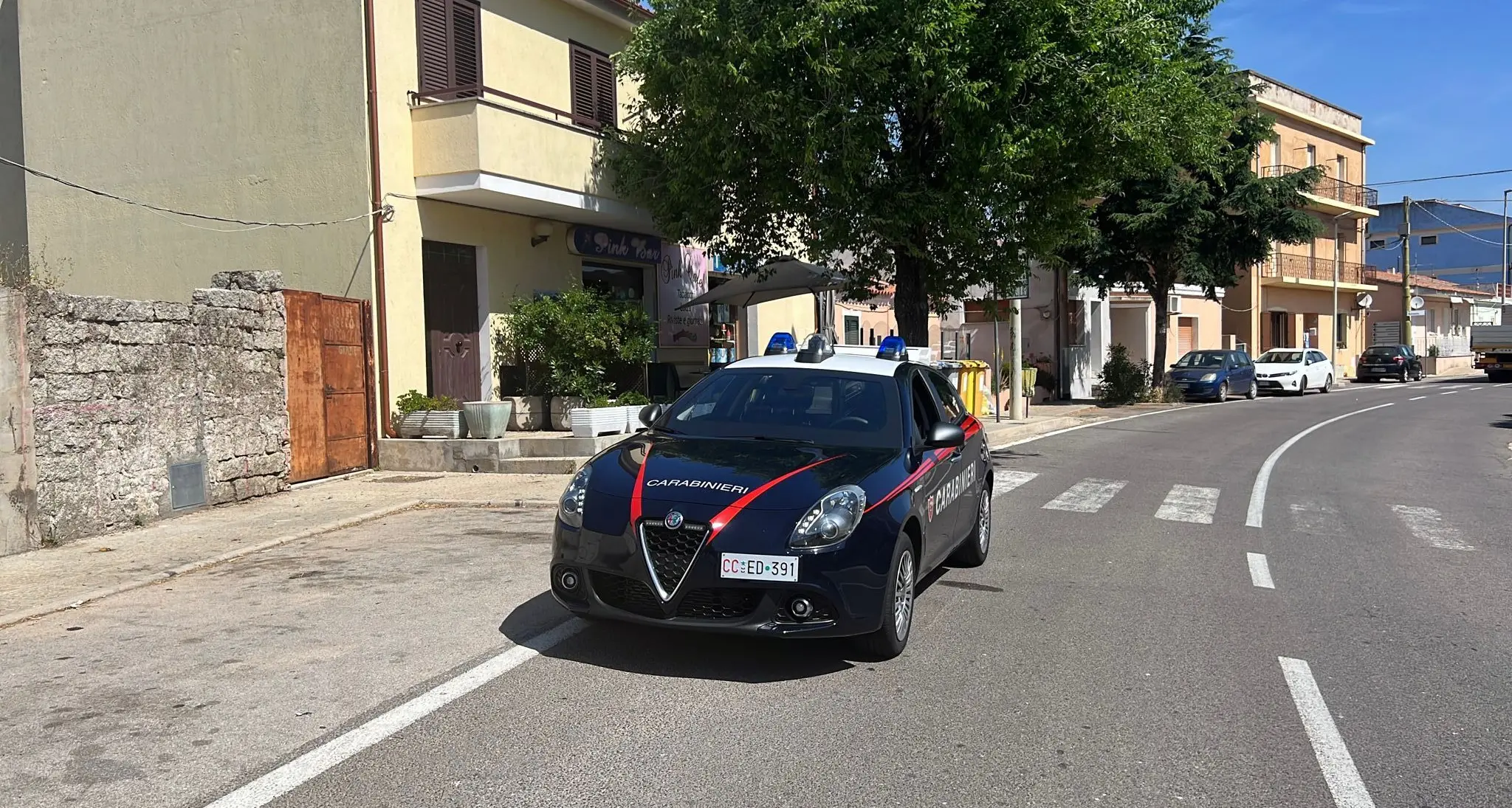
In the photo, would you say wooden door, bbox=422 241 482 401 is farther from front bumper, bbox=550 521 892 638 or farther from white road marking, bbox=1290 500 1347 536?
white road marking, bbox=1290 500 1347 536

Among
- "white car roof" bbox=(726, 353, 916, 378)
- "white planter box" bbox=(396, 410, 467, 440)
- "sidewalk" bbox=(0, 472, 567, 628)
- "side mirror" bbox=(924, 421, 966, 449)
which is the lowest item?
"sidewalk" bbox=(0, 472, 567, 628)

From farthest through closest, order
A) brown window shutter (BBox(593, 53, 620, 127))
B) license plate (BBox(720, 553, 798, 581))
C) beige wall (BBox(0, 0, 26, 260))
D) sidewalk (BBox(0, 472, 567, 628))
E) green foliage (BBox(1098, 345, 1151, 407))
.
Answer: green foliage (BBox(1098, 345, 1151, 407))
brown window shutter (BBox(593, 53, 620, 127))
beige wall (BBox(0, 0, 26, 260))
sidewalk (BBox(0, 472, 567, 628))
license plate (BBox(720, 553, 798, 581))

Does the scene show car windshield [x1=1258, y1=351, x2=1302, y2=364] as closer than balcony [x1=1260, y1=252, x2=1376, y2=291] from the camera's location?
Yes

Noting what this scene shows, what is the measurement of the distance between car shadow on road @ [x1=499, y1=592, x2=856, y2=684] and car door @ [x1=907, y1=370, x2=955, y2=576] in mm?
798

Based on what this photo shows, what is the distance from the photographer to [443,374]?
1455 cm

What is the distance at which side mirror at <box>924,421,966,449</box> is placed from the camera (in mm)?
6027

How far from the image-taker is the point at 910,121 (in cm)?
1458

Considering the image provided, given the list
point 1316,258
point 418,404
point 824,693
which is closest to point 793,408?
point 824,693

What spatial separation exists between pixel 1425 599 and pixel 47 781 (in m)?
7.68

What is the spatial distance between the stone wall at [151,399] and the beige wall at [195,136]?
2.47m

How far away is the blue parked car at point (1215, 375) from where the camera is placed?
30594mm

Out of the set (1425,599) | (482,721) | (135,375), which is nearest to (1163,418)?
(1425,599)

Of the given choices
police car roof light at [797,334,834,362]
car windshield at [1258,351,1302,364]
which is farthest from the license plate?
car windshield at [1258,351,1302,364]

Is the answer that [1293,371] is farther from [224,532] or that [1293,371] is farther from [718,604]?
[718,604]
